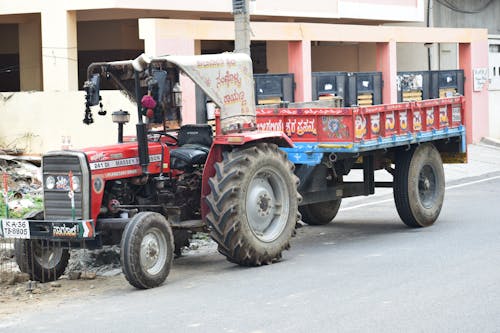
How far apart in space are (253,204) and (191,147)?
952mm

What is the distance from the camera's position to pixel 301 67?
25766mm

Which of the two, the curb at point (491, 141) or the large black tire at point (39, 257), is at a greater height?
the curb at point (491, 141)

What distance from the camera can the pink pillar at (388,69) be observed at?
93.4 feet

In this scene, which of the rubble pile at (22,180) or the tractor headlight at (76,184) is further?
the rubble pile at (22,180)

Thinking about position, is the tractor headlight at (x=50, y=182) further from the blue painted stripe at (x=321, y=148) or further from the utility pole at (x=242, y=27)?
the utility pole at (x=242, y=27)

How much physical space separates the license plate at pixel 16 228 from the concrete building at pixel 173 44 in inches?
228

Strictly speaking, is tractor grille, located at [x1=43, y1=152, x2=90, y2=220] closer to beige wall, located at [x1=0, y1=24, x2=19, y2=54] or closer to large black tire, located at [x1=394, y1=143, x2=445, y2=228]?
large black tire, located at [x1=394, y1=143, x2=445, y2=228]

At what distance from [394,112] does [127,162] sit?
180 inches

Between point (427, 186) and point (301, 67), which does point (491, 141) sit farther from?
point (427, 186)

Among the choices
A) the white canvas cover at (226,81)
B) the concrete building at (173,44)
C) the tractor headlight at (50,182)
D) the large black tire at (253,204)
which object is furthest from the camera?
the concrete building at (173,44)

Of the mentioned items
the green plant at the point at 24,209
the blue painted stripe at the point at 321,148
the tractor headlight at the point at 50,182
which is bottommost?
the green plant at the point at 24,209

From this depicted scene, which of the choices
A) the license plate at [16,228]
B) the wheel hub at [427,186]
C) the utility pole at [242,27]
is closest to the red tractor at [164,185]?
the license plate at [16,228]

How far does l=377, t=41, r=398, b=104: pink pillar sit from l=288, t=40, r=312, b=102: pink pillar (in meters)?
3.39

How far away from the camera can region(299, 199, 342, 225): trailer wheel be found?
15086 mm
